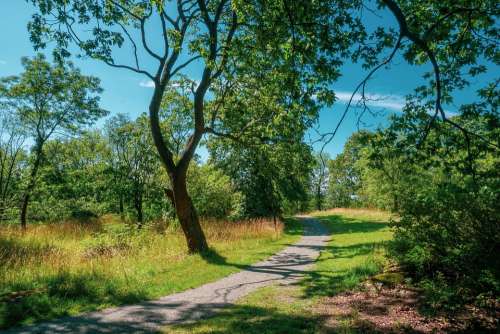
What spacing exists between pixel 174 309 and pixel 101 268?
3.55m

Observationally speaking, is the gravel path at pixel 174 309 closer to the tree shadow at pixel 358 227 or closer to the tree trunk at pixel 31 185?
the tree shadow at pixel 358 227

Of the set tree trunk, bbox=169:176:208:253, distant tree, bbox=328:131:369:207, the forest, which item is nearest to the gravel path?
the forest

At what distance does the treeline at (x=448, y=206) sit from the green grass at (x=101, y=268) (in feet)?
17.7

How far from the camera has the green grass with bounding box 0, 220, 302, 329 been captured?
5973 mm

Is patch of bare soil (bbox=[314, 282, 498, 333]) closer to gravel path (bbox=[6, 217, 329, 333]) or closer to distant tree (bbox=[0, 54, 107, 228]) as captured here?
gravel path (bbox=[6, 217, 329, 333])

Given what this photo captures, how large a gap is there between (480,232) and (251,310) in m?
3.98

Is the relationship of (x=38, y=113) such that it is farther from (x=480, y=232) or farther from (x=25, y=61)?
(x=480, y=232)

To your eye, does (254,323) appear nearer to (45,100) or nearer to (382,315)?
(382,315)

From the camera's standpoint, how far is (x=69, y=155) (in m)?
34.6

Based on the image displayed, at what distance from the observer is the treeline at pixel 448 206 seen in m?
4.24

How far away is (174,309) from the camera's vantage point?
5969 millimetres

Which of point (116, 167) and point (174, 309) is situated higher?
point (116, 167)

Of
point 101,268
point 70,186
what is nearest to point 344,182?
point 70,186

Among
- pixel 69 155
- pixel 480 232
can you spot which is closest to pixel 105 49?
pixel 480 232
